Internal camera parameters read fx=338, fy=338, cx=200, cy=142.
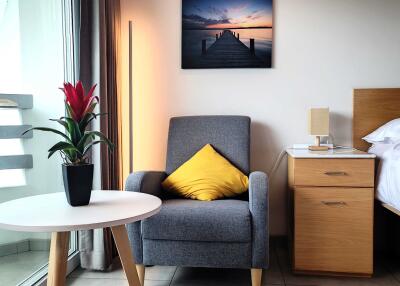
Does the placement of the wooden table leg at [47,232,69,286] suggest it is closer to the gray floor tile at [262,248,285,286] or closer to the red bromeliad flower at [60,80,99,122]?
the red bromeliad flower at [60,80,99,122]

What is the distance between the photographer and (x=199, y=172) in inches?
84.4

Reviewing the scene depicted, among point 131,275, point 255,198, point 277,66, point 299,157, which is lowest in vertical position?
point 131,275

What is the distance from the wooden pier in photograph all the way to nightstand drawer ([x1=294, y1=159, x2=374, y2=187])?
91 cm

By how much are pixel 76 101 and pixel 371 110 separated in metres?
2.05

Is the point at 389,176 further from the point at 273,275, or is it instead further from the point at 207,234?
the point at 207,234

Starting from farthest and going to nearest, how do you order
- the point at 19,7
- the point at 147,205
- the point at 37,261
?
the point at 37,261
the point at 19,7
the point at 147,205

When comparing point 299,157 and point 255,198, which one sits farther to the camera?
point 299,157

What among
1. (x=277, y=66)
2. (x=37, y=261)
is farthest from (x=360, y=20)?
(x=37, y=261)

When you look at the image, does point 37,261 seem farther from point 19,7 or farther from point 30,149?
point 19,7

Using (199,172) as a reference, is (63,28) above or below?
above

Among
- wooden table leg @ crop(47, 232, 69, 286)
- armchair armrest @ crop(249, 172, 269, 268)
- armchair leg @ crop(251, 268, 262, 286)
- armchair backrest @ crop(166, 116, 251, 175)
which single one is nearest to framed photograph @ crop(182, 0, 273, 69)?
armchair backrest @ crop(166, 116, 251, 175)

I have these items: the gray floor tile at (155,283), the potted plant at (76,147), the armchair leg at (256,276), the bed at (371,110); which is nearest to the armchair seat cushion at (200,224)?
the armchair leg at (256,276)

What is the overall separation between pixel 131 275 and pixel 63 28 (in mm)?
1616

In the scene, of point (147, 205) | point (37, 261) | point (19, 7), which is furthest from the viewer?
point (37, 261)
